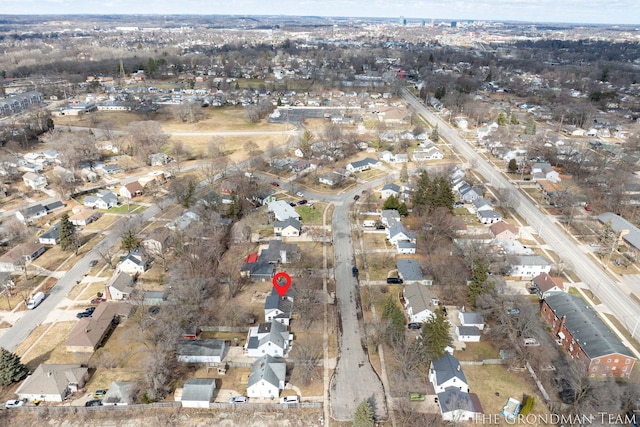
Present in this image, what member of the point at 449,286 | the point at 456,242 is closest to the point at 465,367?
the point at 449,286

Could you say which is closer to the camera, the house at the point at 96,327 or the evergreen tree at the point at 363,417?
the evergreen tree at the point at 363,417

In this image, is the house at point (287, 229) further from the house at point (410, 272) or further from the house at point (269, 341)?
the house at point (269, 341)

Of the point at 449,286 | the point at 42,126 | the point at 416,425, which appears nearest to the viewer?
the point at 416,425

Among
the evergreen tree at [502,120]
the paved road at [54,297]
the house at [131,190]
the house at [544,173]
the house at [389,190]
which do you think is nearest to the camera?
the paved road at [54,297]

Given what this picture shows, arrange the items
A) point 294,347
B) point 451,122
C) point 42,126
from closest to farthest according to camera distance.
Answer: point 294,347
point 42,126
point 451,122

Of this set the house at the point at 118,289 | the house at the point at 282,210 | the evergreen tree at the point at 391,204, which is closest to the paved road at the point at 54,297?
the house at the point at 118,289

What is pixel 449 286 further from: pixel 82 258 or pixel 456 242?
pixel 82 258

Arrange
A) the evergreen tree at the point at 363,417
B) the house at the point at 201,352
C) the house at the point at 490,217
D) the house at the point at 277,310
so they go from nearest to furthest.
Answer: the evergreen tree at the point at 363,417
the house at the point at 201,352
the house at the point at 277,310
the house at the point at 490,217
